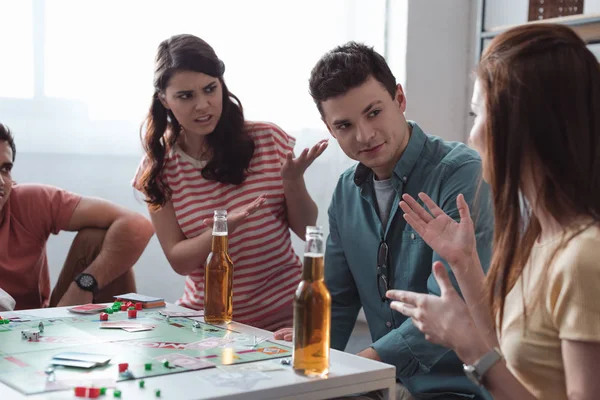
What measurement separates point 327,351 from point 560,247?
1.36ft

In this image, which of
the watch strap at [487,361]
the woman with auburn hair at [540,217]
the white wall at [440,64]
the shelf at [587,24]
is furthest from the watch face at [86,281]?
the white wall at [440,64]

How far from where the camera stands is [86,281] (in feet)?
7.79

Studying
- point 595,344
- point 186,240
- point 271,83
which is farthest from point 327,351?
point 271,83

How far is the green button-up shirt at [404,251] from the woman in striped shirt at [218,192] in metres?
0.28

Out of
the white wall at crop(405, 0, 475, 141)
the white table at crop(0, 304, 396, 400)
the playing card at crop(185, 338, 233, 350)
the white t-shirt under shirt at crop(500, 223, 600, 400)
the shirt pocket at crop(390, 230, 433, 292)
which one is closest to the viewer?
the white t-shirt under shirt at crop(500, 223, 600, 400)

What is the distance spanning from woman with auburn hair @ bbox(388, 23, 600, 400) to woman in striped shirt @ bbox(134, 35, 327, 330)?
1.07 metres

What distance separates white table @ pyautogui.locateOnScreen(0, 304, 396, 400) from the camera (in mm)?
1161

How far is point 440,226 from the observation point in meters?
1.44

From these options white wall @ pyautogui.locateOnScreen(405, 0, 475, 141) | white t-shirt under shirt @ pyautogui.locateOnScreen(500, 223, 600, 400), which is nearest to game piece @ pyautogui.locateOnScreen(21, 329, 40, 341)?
white t-shirt under shirt @ pyautogui.locateOnScreen(500, 223, 600, 400)

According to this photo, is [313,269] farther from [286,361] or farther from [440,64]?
[440,64]

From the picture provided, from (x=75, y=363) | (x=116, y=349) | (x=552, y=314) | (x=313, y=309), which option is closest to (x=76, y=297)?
(x=116, y=349)

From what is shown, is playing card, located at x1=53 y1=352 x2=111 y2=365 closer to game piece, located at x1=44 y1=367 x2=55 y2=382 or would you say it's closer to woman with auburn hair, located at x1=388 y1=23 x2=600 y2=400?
game piece, located at x1=44 y1=367 x2=55 y2=382

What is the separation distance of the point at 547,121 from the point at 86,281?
1.66 meters

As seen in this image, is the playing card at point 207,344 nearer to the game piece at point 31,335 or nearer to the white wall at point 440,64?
the game piece at point 31,335
